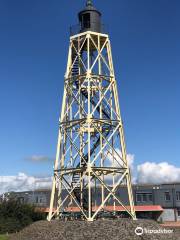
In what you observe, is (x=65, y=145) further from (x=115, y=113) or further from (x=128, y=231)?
(x=128, y=231)

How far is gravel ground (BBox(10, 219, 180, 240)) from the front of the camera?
2550cm

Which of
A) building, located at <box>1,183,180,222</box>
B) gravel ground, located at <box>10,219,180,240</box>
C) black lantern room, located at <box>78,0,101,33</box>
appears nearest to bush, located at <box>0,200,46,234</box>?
gravel ground, located at <box>10,219,180,240</box>

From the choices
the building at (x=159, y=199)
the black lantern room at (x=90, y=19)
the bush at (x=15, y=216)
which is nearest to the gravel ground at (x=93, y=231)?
the bush at (x=15, y=216)

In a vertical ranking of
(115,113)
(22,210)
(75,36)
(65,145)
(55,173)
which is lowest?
(22,210)

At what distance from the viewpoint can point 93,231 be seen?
26109mm

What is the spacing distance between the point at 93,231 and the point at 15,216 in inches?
743

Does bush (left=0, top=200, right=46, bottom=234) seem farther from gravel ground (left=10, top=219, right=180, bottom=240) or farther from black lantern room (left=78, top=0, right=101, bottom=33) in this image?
black lantern room (left=78, top=0, right=101, bottom=33)

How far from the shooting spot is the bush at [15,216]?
132ft

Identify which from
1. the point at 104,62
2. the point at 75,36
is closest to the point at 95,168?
the point at 104,62

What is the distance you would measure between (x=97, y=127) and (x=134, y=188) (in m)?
45.1

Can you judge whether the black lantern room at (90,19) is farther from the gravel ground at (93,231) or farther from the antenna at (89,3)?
the gravel ground at (93,231)

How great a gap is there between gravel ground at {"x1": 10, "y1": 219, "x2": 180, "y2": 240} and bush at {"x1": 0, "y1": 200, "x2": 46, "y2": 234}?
438 inches

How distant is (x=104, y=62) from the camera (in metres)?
34.8

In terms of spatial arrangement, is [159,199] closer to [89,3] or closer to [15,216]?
[15,216]
